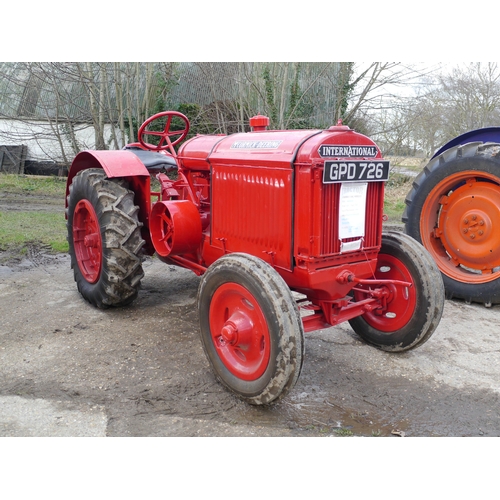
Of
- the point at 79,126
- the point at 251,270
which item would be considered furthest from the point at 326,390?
the point at 79,126

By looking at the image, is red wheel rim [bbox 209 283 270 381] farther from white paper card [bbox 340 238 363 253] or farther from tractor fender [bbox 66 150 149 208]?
tractor fender [bbox 66 150 149 208]

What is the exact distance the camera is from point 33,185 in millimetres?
12242

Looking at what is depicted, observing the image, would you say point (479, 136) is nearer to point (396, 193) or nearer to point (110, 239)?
point (110, 239)

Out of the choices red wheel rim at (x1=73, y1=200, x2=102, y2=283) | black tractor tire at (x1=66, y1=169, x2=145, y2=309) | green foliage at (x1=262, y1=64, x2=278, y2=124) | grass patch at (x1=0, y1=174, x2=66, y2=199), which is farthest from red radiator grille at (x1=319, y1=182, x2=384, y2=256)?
grass patch at (x1=0, y1=174, x2=66, y2=199)

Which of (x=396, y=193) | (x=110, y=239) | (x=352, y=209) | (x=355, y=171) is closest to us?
(x=355, y=171)

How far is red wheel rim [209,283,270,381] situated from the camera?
2914 millimetres

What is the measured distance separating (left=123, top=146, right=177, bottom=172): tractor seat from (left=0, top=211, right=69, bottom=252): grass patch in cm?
238

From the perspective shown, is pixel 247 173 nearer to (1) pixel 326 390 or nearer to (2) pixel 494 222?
(1) pixel 326 390

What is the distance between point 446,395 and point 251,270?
158 cm

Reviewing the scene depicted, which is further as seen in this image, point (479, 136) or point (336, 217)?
point (479, 136)

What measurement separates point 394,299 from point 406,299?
0.31 ft

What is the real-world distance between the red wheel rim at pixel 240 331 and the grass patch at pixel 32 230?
4.17 metres

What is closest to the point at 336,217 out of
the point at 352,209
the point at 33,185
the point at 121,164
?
the point at 352,209

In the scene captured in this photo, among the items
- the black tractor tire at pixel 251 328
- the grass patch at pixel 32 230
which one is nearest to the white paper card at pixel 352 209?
the black tractor tire at pixel 251 328
